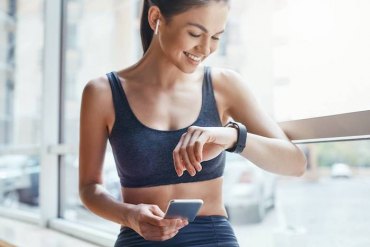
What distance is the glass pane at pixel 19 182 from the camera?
322 centimetres

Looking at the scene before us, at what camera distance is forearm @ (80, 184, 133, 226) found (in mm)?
1042

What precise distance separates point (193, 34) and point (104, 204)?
0.48 m

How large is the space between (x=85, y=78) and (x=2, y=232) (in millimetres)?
1036

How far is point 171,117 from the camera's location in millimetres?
1144

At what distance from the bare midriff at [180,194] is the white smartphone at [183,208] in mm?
170

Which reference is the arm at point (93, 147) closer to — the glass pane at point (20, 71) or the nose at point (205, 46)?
the nose at point (205, 46)

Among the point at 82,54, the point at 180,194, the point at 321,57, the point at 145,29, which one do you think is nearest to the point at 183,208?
the point at 180,194

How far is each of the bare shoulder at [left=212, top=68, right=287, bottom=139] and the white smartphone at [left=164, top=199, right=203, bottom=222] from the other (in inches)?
14.0

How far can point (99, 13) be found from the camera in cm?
272

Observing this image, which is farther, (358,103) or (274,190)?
(274,190)

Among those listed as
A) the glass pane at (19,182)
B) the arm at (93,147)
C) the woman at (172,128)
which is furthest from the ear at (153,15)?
the glass pane at (19,182)

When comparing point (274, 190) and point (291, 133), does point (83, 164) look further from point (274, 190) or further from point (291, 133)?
point (274, 190)

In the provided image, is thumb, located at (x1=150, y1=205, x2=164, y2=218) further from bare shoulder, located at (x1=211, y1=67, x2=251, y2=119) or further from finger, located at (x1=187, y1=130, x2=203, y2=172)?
bare shoulder, located at (x1=211, y1=67, x2=251, y2=119)

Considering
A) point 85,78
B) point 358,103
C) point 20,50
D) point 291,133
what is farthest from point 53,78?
point 358,103
